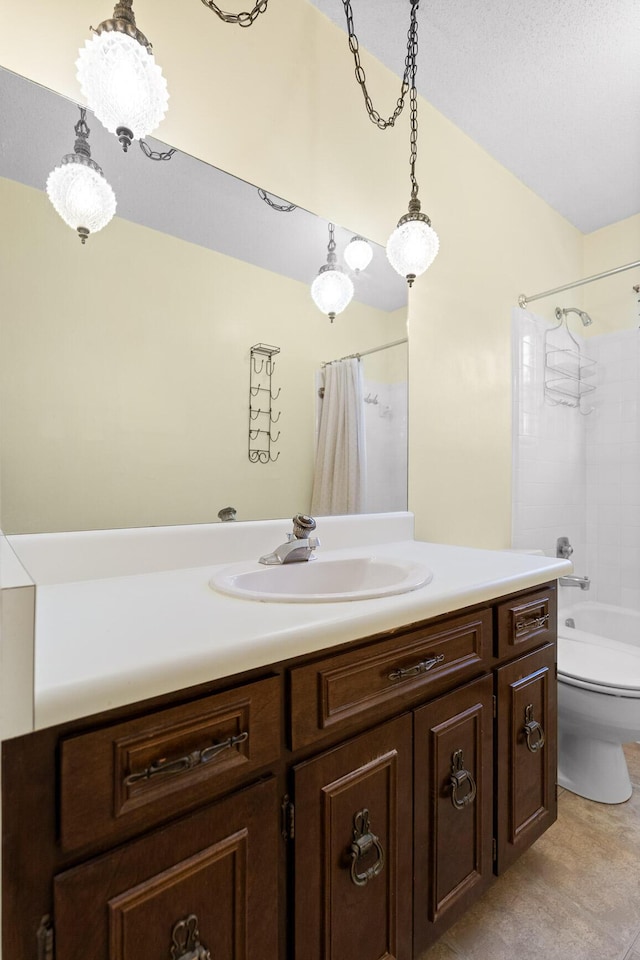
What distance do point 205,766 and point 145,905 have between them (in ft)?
0.52

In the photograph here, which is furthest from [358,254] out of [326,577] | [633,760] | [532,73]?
[633,760]

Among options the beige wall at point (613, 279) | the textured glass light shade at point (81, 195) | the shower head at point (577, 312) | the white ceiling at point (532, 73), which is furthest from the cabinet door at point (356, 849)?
the beige wall at point (613, 279)

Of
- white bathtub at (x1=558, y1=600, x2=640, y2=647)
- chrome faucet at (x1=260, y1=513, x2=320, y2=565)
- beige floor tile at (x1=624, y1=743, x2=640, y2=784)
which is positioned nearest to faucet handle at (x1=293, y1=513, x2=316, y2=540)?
chrome faucet at (x1=260, y1=513, x2=320, y2=565)

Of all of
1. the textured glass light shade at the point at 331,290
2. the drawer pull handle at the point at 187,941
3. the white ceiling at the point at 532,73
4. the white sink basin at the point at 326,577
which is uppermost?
the white ceiling at the point at 532,73

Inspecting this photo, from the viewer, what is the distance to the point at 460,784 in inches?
39.4

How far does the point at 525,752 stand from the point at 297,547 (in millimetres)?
784

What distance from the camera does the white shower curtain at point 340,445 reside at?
1459 mm

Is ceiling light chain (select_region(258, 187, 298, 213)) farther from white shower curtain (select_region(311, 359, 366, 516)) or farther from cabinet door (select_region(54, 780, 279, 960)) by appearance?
cabinet door (select_region(54, 780, 279, 960))

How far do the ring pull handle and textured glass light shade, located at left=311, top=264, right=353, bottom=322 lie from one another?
132 centimetres

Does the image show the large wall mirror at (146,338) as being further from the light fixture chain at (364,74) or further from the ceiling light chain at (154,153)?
the light fixture chain at (364,74)

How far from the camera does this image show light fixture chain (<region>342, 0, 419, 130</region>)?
143cm

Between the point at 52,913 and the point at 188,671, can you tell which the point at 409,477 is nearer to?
the point at 188,671

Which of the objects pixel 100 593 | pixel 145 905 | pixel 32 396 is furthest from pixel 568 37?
pixel 145 905

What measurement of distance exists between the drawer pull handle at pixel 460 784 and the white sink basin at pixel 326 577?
1.28 feet
